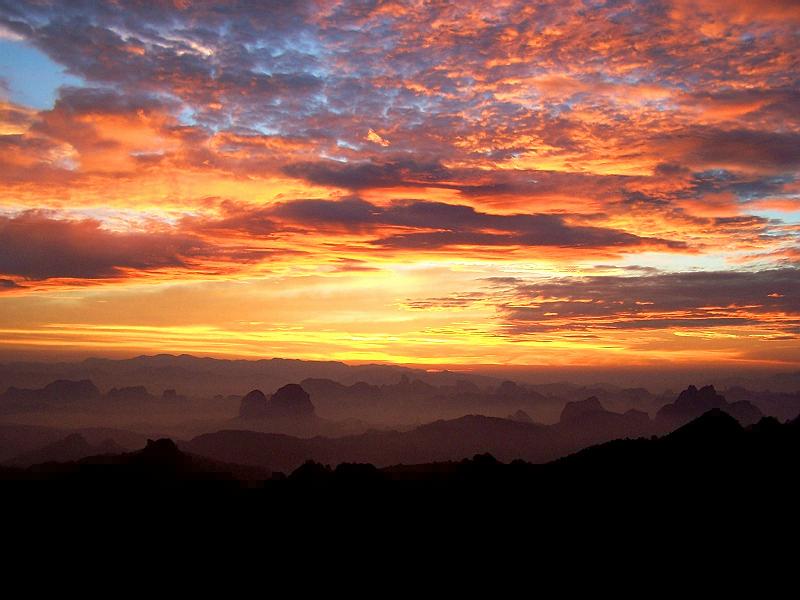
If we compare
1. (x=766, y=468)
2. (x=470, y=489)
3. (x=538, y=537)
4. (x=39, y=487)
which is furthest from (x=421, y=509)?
(x=39, y=487)

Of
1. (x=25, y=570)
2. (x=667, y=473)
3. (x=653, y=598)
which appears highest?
(x=667, y=473)

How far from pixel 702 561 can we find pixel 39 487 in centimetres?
9141

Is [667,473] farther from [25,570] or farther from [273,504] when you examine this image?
[25,570]

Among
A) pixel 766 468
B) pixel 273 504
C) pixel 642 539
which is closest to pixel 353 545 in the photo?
pixel 273 504

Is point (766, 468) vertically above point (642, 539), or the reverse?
point (766, 468)

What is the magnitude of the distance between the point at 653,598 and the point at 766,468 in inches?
1047

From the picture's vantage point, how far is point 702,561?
6131 centimetres

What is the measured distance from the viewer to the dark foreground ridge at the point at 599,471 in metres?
74.8

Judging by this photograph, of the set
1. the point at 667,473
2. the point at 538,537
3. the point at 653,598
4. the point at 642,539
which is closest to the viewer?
the point at 653,598

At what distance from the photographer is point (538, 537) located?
71188 mm

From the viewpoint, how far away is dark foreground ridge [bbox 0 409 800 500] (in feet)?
245

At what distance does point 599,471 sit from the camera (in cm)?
8112

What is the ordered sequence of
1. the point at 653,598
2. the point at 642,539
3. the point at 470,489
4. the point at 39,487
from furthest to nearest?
the point at 39,487 < the point at 470,489 < the point at 642,539 < the point at 653,598

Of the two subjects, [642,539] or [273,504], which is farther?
[273,504]
